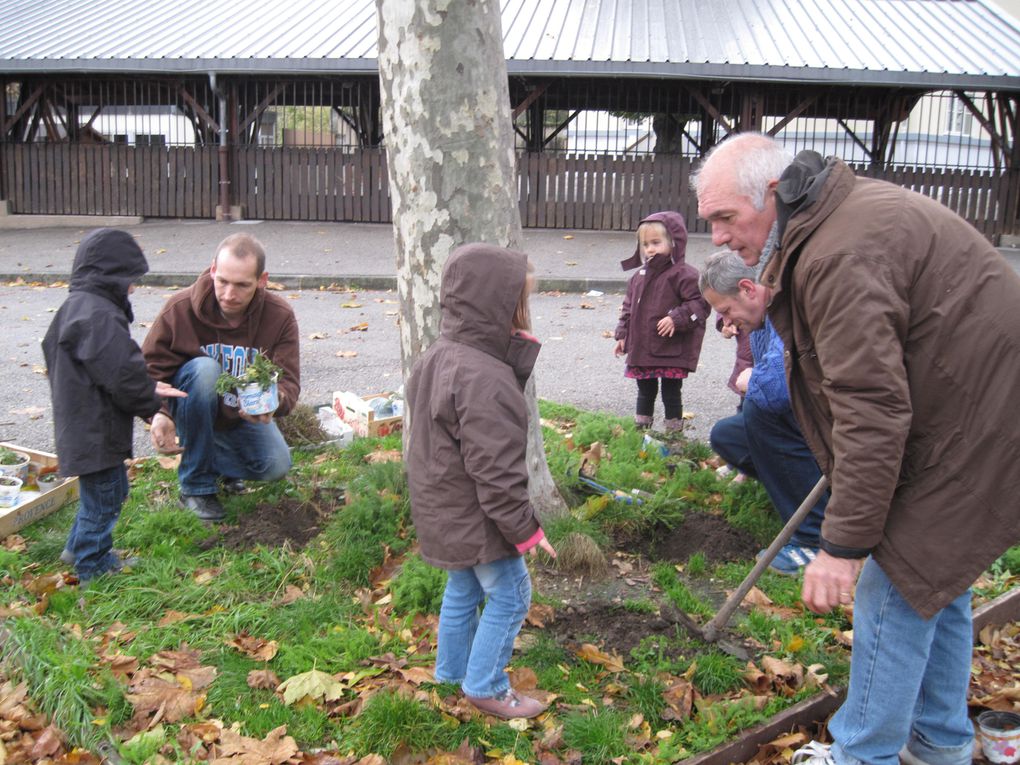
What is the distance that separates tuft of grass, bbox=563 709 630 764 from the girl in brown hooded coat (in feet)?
0.97

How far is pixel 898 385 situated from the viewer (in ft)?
7.85

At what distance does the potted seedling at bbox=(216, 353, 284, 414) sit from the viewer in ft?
15.4

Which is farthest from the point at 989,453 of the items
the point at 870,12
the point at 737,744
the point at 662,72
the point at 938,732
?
the point at 870,12

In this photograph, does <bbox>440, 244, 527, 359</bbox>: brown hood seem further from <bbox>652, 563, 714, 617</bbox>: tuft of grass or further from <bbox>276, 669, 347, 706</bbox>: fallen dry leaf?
<bbox>652, 563, 714, 617</bbox>: tuft of grass

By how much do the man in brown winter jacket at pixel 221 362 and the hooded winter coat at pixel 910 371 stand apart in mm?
3036

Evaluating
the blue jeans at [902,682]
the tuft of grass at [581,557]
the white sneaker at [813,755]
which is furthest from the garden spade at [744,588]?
the blue jeans at [902,682]

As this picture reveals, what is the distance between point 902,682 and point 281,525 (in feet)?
9.97

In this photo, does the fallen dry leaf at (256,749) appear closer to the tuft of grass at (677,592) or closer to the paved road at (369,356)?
the tuft of grass at (677,592)

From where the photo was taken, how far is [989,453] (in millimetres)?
2451

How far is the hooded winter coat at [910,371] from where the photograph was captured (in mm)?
2402

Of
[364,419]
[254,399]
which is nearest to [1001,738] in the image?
[254,399]

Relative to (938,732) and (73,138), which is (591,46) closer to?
(73,138)

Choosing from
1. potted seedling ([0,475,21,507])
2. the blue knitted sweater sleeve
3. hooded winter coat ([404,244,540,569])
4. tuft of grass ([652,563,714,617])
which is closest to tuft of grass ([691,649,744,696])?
tuft of grass ([652,563,714,617])

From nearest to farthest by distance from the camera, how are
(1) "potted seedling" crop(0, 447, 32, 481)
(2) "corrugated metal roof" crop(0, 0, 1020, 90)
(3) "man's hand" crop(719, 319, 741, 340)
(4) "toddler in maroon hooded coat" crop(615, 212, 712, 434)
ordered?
(3) "man's hand" crop(719, 319, 741, 340)
(1) "potted seedling" crop(0, 447, 32, 481)
(4) "toddler in maroon hooded coat" crop(615, 212, 712, 434)
(2) "corrugated metal roof" crop(0, 0, 1020, 90)
